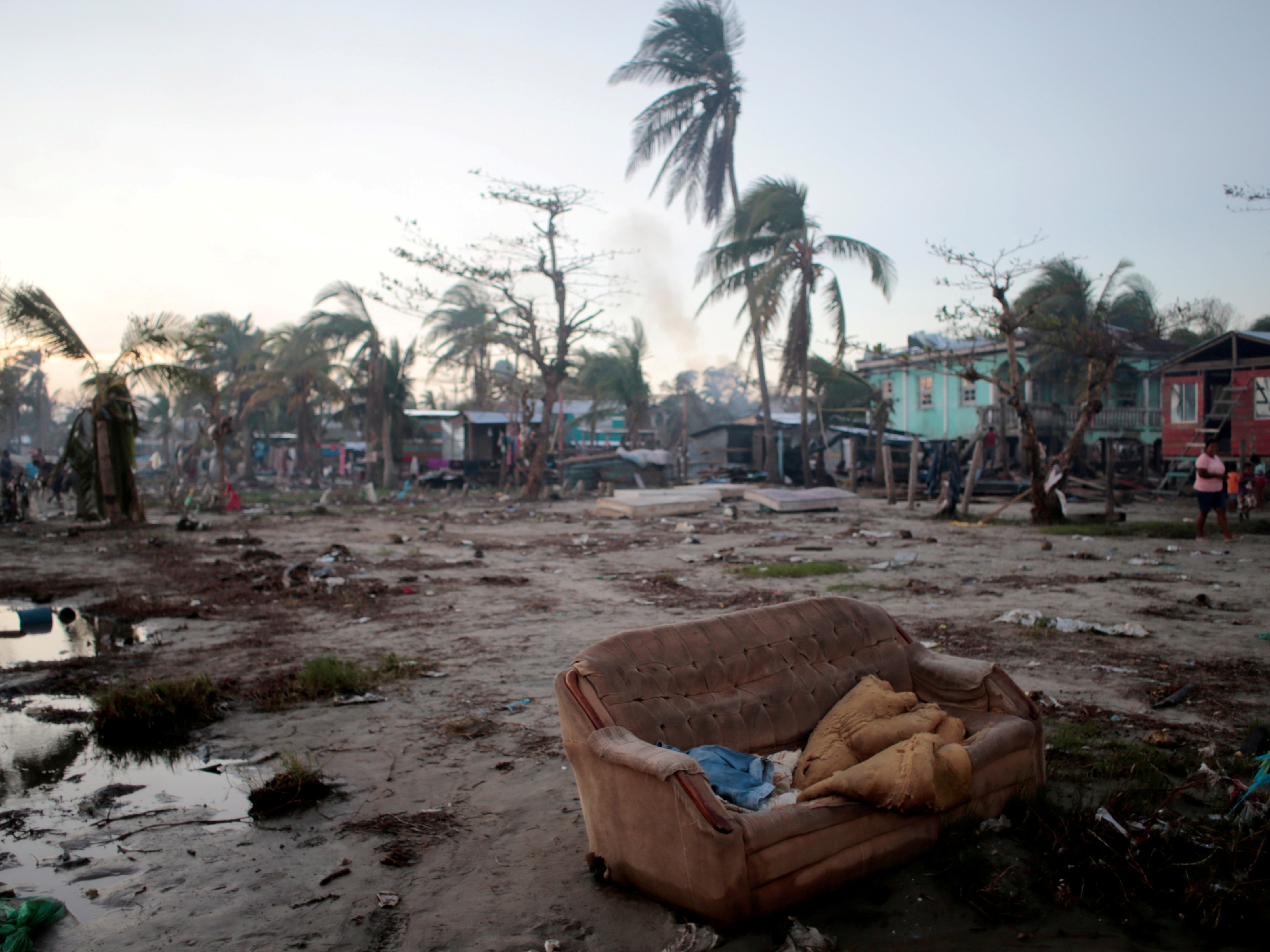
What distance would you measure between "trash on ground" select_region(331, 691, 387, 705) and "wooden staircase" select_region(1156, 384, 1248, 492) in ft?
69.2

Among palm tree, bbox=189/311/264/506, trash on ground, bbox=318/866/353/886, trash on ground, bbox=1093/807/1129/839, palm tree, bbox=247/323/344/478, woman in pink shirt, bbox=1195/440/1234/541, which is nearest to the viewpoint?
trash on ground, bbox=1093/807/1129/839

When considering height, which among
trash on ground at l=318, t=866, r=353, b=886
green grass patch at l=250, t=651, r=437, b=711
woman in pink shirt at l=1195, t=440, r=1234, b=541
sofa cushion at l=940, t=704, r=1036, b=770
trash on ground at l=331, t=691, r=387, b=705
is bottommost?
trash on ground at l=318, t=866, r=353, b=886

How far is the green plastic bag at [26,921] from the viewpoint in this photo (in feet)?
7.80

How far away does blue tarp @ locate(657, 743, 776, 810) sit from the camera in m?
2.66

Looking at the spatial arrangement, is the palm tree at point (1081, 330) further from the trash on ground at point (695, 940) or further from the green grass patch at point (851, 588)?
the trash on ground at point (695, 940)

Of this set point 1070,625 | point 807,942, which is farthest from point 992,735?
point 1070,625

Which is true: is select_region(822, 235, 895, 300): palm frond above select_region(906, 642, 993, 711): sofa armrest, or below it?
above

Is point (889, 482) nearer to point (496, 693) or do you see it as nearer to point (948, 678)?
point (496, 693)

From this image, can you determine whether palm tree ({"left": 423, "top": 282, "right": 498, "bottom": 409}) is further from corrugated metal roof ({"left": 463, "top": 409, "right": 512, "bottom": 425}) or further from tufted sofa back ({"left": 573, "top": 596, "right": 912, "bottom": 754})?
tufted sofa back ({"left": 573, "top": 596, "right": 912, "bottom": 754})

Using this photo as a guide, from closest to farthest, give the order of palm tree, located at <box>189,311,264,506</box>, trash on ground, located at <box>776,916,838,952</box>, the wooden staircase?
1. trash on ground, located at <box>776,916,838,952</box>
2. palm tree, located at <box>189,311,264,506</box>
3. the wooden staircase

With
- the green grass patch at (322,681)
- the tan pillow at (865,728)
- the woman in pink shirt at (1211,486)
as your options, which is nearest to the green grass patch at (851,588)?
the green grass patch at (322,681)

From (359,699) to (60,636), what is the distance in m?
3.91

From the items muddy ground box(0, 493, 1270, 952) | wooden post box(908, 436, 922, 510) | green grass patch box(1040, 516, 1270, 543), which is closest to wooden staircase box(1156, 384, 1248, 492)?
wooden post box(908, 436, 922, 510)

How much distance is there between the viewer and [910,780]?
2.58m
